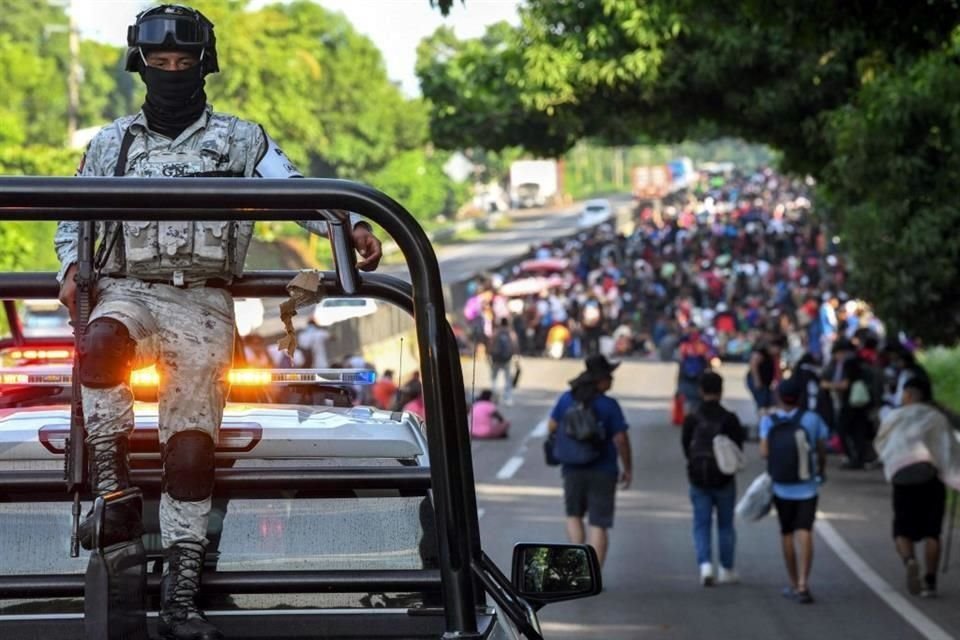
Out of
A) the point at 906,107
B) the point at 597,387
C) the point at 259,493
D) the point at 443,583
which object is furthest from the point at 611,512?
the point at 443,583

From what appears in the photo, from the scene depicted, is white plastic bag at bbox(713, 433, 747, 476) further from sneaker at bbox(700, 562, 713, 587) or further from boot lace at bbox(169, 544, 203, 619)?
boot lace at bbox(169, 544, 203, 619)

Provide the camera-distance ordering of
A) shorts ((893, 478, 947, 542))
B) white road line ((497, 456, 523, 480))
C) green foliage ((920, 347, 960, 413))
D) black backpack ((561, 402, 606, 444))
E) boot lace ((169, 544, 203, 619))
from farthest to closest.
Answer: green foliage ((920, 347, 960, 413)) < white road line ((497, 456, 523, 480)) < shorts ((893, 478, 947, 542)) < black backpack ((561, 402, 606, 444)) < boot lace ((169, 544, 203, 619))

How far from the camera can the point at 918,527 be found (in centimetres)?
1399

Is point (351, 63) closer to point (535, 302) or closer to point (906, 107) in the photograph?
point (535, 302)

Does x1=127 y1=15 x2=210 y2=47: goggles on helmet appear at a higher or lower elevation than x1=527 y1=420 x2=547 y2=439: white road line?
higher

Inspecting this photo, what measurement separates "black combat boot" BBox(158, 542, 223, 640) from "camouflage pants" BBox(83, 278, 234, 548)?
3 centimetres

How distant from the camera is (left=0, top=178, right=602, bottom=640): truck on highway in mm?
3402

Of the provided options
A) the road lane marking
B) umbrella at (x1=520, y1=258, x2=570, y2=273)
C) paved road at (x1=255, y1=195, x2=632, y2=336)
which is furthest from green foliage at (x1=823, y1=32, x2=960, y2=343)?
paved road at (x1=255, y1=195, x2=632, y2=336)

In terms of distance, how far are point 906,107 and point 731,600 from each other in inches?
160

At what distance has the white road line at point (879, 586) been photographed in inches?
493

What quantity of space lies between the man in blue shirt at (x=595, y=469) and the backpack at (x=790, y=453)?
1061 millimetres

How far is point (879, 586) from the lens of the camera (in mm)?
14492

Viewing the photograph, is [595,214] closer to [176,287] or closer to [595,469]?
[595,469]

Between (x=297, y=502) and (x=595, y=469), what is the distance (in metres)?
9.16
